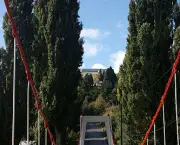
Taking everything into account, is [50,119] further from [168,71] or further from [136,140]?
[168,71]

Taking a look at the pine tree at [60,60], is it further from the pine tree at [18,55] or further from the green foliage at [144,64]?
the green foliage at [144,64]

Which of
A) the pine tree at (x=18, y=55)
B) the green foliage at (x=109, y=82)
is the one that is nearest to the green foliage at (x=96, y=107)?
the green foliage at (x=109, y=82)

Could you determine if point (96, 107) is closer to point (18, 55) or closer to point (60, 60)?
point (18, 55)

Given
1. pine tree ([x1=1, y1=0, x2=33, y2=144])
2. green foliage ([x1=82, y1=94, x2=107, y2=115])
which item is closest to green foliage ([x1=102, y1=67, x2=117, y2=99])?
green foliage ([x1=82, y1=94, x2=107, y2=115])

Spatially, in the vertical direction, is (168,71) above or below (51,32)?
below

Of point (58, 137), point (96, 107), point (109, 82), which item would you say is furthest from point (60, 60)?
point (109, 82)

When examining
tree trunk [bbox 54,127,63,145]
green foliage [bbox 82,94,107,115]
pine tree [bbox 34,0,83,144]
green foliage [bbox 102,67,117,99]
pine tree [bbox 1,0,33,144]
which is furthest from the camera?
green foliage [bbox 102,67,117,99]

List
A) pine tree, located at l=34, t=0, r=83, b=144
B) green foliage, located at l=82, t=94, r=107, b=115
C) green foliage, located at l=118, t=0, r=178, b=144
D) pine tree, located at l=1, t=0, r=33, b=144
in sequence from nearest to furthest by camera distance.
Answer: green foliage, located at l=118, t=0, r=178, b=144
pine tree, located at l=34, t=0, r=83, b=144
pine tree, located at l=1, t=0, r=33, b=144
green foliage, located at l=82, t=94, r=107, b=115

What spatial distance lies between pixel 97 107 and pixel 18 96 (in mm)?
24585

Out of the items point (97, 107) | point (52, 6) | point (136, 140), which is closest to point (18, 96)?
point (52, 6)

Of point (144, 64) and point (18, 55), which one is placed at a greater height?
point (18, 55)

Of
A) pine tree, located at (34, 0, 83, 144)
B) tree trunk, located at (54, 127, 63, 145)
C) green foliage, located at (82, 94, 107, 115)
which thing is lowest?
tree trunk, located at (54, 127, 63, 145)

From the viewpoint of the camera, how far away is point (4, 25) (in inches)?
1132

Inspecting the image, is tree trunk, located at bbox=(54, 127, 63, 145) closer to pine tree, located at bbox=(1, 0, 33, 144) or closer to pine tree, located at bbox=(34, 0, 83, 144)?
pine tree, located at bbox=(34, 0, 83, 144)
